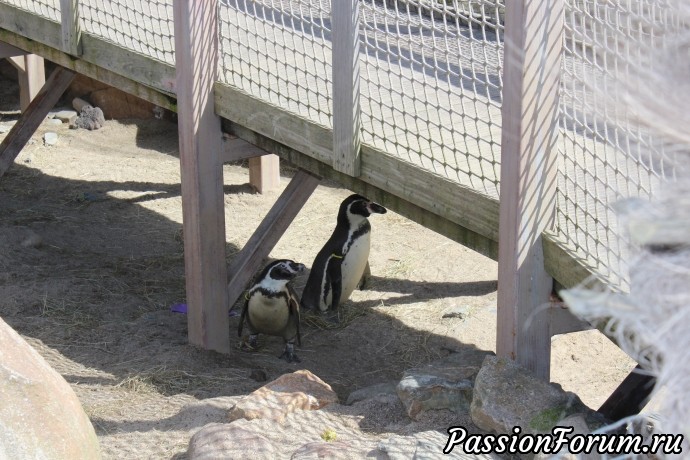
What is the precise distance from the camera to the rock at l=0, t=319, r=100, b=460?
3.38 metres

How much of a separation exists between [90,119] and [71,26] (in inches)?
183

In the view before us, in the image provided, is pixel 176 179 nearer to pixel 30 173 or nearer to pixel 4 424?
pixel 30 173

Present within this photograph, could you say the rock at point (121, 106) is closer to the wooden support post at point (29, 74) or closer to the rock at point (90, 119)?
the rock at point (90, 119)

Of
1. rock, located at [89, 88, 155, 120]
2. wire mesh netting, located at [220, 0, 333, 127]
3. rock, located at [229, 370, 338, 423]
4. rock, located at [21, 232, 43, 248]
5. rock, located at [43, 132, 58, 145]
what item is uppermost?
wire mesh netting, located at [220, 0, 333, 127]

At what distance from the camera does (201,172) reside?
5914 millimetres

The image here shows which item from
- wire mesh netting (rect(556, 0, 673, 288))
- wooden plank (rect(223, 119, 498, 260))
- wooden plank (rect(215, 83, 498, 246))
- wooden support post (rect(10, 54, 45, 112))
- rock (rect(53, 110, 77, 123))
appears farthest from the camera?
rock (rect(53, 110, 77, 123))

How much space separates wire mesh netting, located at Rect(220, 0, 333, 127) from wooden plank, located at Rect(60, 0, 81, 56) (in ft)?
3.78

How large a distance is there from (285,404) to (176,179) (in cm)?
588

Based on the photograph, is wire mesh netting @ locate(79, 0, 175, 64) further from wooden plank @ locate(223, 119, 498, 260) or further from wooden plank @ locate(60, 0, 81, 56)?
wooden plank @ locate(223, 119, 498, 260)

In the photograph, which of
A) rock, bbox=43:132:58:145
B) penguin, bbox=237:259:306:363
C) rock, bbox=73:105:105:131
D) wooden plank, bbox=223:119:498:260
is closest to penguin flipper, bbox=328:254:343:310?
penguin, bbox=237:259:306:363

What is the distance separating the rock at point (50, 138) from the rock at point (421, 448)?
803cm

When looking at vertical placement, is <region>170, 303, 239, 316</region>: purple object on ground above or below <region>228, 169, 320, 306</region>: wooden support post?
below

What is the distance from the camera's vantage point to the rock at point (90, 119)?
1122 cm

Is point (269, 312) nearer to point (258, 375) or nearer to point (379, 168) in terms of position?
point (258, 375)
